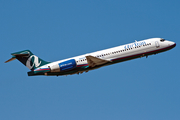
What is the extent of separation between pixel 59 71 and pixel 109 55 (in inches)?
284

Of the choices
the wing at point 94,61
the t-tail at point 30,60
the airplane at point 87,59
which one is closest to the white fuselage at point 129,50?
the airplane at point 87,59

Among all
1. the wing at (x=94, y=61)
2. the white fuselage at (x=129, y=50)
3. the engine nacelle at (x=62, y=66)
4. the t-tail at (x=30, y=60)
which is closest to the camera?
the engine nacelle at (x=62, y=66)

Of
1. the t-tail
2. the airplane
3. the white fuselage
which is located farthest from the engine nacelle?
the t-tail

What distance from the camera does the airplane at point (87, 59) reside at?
118 ft

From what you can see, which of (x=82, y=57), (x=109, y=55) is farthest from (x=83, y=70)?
(x=109, y=55)

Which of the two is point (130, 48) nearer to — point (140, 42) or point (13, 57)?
point (140, 42)

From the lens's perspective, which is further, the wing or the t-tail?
the t-tail

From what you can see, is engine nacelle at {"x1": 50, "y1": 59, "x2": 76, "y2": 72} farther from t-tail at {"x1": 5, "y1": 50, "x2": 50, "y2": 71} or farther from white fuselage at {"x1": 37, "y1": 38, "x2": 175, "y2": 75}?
t-tail at {"x1": 5, "y1": 50, "x2": 50, "y2": 71}

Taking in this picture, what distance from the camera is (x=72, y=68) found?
36.2m

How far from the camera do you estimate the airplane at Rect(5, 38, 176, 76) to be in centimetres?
3606

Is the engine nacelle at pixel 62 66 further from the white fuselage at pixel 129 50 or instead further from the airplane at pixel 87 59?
the white fuselage at pixel 129 50

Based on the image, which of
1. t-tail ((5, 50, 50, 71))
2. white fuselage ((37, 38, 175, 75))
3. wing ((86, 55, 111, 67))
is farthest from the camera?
white fuselage ((37, 38, 175, 75))

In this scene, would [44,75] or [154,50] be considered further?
[154,50]

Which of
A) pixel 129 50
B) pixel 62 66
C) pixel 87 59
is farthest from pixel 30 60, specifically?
pixel 129 50
